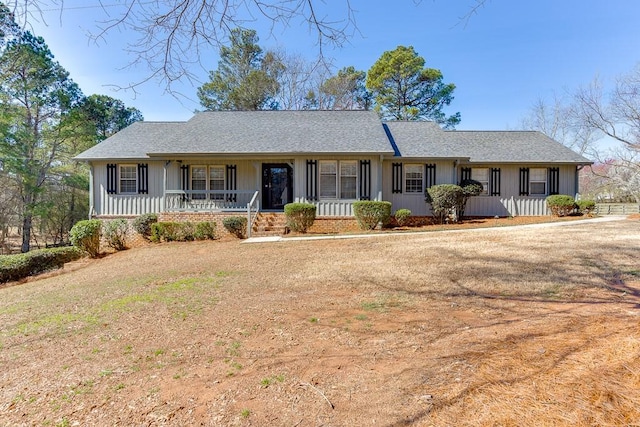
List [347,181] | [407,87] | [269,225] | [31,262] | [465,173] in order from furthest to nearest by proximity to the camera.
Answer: [407,87] < [465,173] < [347,181] < [269,225] < [31,262]

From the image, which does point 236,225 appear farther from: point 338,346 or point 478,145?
point 478,145

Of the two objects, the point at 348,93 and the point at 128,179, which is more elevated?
the point at 348,93

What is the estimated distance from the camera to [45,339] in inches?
155

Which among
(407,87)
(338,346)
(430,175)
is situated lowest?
(338,346)

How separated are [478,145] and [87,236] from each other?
17730 millimetres

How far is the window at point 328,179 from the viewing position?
555 inches

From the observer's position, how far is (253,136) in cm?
1522

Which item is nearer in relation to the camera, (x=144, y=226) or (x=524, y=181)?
(x=144, y=226)

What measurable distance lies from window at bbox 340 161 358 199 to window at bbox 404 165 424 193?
2.69 m

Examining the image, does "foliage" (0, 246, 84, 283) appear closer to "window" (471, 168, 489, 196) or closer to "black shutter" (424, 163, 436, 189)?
"black shutter" (424, 163, 436, 189)

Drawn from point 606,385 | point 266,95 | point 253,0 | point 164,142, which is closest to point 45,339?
point 253,0

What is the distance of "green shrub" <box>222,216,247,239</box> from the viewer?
1185 centimetres

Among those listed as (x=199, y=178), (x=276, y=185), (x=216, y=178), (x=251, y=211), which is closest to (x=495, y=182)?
(x=276, y=185)

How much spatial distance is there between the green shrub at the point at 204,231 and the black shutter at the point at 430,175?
9.60 meters
